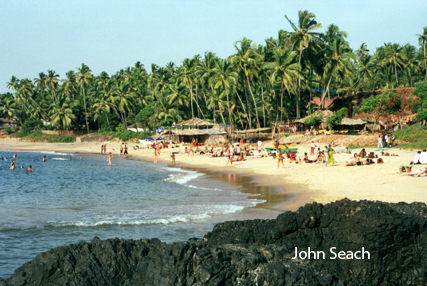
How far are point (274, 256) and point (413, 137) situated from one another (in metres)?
31.4

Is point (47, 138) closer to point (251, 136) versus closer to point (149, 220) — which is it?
point (251, 136)

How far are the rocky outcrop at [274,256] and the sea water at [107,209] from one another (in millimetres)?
3679

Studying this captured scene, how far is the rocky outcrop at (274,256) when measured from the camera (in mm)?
4312

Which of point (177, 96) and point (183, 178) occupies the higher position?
point (177, 96)

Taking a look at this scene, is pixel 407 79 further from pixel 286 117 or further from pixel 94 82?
pixel 94 82

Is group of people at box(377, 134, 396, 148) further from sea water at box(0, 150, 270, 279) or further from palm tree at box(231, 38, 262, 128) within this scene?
palm tree at box(231, 38, 262, 128)

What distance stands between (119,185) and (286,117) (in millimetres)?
37464

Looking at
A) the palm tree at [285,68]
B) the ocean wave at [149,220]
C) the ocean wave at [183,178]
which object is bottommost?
the ocean wave at [149,220]

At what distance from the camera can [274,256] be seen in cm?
465

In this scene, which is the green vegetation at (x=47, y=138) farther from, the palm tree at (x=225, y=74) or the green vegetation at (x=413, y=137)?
the green vegetation at (x=413, y=137)

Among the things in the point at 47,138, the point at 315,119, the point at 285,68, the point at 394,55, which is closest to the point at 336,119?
the point at 315,119

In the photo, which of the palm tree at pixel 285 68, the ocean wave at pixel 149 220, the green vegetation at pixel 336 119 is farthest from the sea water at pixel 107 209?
the palm tree at pixel 285 68

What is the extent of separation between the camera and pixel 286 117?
55.9m

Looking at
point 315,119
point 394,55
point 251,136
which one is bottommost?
point 251,136
